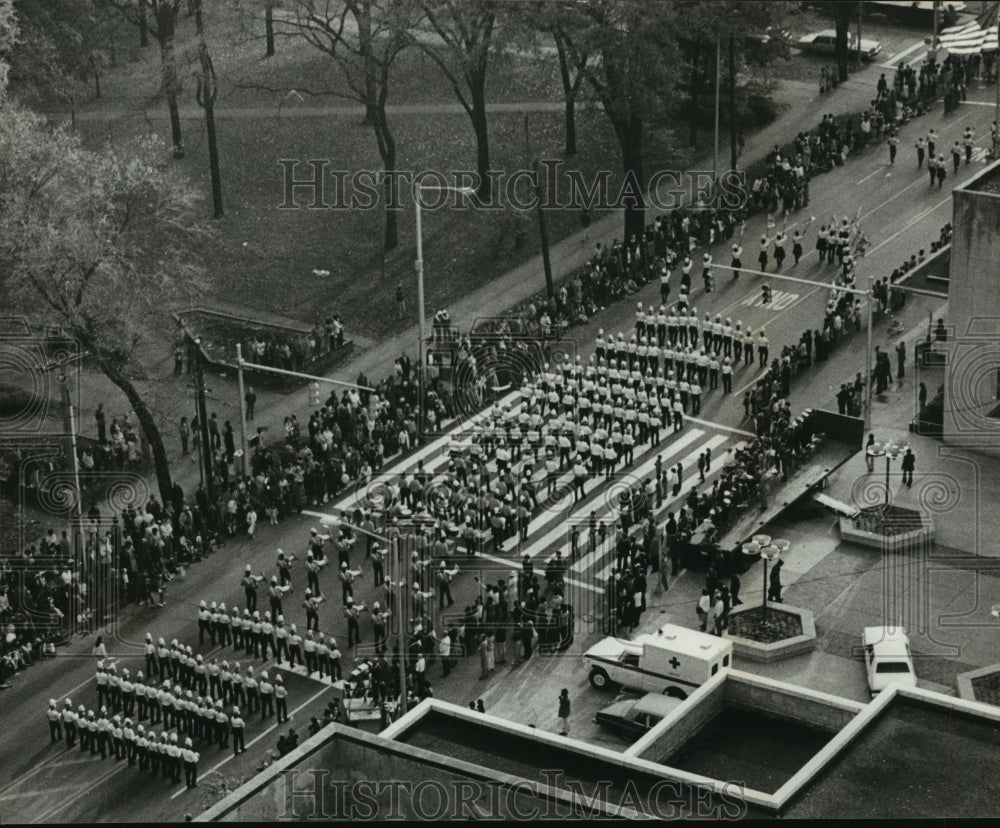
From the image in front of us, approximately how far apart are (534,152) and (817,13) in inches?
784

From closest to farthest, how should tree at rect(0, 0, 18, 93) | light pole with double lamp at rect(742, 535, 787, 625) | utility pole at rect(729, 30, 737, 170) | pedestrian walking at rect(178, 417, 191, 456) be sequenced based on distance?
light pole with double lamp at rect(742, 535, 787, 625)
pedestrian walking at rect(178, 417, 191, 456)
tree at rect(0, 0, 18, 93)
utility pole at rect(729, 30, 737, 170)

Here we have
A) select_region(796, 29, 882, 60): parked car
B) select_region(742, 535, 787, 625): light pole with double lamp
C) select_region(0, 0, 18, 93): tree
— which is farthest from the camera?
select_region(796, 29, 882, 60): parked car

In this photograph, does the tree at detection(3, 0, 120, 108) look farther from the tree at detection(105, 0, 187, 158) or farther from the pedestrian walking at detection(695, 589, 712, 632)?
the pedestrian walking at detection(695, 589, 712, 632)

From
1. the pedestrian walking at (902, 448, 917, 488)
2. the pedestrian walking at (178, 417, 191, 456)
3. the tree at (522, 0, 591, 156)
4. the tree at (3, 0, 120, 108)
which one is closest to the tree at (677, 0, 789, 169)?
the tree at (522, 0, 591, 156)

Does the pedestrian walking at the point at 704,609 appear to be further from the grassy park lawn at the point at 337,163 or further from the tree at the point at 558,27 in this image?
the tree at the point at 558,27

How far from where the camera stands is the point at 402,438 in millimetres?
78250

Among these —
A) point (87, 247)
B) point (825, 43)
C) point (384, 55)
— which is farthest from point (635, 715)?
point (825, 43)

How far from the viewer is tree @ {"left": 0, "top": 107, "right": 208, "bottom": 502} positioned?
2928 inches

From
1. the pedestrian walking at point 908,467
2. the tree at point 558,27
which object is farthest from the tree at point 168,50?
the pedestrian walking at point 908,467

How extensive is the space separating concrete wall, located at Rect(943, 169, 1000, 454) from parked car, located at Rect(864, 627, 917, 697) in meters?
14.8

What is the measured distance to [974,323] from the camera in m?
80.9

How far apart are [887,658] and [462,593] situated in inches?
505

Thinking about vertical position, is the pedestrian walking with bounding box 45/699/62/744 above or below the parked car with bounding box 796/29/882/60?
below

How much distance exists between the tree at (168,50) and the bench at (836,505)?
1401 inches
